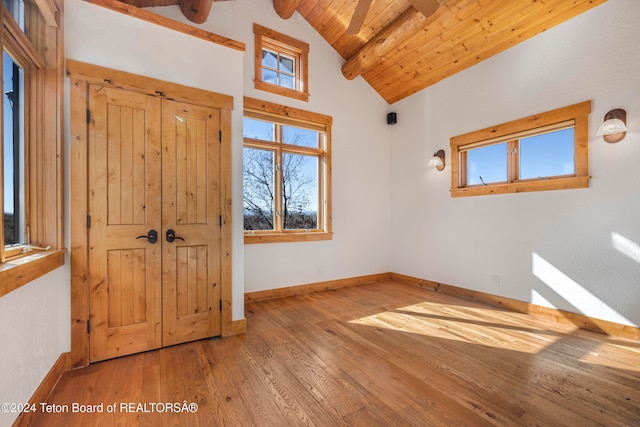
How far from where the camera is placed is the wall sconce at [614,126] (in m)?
2.58

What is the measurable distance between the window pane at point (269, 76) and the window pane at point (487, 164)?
10.1 ft

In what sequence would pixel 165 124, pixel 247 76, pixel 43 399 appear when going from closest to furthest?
pixel 43 399
pixel 165 124
pixel 247 76

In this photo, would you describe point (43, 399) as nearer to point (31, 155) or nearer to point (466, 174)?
point (31, 155)

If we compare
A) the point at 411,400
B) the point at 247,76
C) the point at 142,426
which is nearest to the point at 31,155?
the point at 142,426

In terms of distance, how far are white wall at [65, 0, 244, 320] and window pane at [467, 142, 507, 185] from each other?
130 inches

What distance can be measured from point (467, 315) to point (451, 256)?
1110 millimetres

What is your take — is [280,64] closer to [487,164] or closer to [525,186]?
[487,164]

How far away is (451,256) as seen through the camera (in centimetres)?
415

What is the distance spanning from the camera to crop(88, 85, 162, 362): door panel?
A: 2197mm

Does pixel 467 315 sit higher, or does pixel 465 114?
pixel 465 114

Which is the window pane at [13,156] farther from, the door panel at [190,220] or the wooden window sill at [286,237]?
the wooden window sill at [286,237]

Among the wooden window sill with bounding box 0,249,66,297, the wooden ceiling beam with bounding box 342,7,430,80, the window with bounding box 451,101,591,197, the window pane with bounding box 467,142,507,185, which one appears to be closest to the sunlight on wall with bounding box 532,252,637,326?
the window with bounding box 451,101,591,197

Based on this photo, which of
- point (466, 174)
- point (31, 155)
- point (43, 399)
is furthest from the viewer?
point (466, 174)

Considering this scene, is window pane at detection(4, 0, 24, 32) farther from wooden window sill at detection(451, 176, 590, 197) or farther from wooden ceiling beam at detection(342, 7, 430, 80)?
wooden window sill at detection(451, 176, 590, 197)
